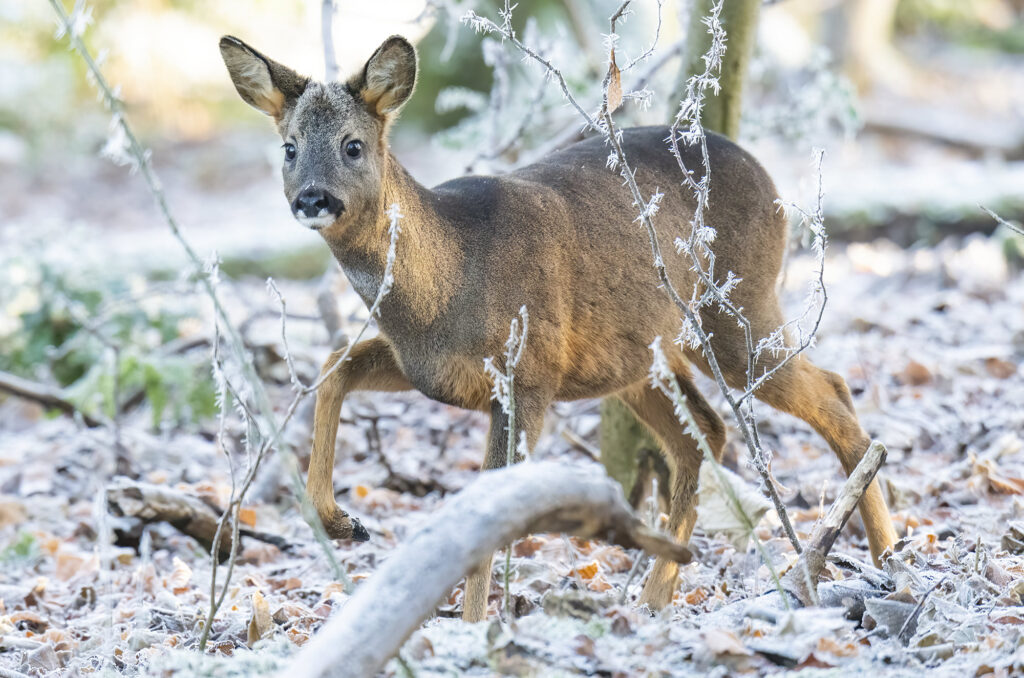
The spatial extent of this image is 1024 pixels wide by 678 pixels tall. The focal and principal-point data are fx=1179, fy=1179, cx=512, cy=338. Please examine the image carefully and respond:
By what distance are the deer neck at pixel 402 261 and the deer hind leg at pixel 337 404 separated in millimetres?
199

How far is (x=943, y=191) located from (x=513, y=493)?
32.6ft

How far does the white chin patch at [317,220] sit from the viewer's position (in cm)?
418

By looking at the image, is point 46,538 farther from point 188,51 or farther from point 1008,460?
point 188,51

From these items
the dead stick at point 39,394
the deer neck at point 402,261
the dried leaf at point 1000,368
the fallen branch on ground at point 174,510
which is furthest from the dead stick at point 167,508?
the dried leaf at point 1000,368

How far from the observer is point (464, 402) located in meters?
4.54

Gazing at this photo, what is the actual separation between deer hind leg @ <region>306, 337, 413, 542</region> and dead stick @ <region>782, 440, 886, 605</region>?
5.24 ft

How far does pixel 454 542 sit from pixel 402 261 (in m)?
1.84

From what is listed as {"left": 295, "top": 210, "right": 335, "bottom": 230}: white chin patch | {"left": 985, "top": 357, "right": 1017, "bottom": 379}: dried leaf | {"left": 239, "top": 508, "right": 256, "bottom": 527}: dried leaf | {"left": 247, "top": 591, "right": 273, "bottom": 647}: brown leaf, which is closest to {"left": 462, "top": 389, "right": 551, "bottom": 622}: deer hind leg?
{"left": 247, "top": 591, "right": 273, "bottom": 647}: brown leaf

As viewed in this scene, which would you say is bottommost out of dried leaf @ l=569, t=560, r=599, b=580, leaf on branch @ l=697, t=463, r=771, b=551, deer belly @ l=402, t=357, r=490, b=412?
dried leaf @ l=569, t=560, r=599, b=580

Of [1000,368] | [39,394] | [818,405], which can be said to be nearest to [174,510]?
[39,394]

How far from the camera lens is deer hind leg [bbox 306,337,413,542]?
14.6ft

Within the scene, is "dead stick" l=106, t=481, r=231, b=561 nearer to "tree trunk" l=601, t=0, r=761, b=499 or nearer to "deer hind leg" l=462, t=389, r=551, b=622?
"deer hind leg" l=462, t=389, r=551, b=622

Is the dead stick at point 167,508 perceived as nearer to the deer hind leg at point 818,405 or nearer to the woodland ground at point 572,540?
the woodland ground at point 572,540

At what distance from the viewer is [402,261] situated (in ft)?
14.7
